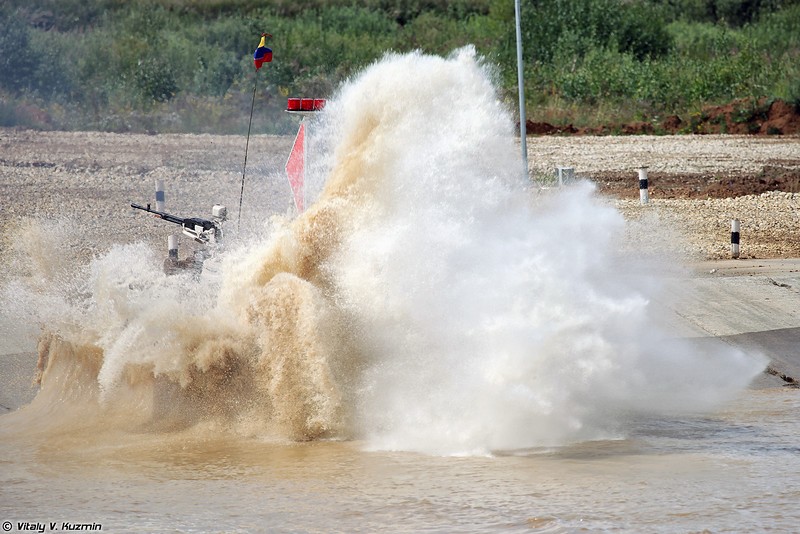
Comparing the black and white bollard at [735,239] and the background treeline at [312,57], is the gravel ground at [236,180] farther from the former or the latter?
the background treeline at [312,57]

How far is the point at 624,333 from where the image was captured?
958 cm

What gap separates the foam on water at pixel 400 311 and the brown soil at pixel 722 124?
917 inches

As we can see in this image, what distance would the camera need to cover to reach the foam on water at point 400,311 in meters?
9.02

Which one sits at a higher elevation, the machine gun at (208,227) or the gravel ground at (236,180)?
the gravel ground at (236,180)

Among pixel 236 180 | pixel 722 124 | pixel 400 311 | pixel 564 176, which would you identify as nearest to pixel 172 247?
pixel 400 311

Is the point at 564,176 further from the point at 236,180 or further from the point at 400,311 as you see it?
the point at 400,311

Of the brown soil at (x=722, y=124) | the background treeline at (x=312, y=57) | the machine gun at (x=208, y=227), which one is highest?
the background treeline at (x=312, y=57)

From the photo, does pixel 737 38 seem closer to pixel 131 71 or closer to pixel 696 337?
pixel 131 71

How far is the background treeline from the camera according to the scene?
33375mm

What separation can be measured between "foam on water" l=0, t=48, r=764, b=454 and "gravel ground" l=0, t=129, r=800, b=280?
2218mm

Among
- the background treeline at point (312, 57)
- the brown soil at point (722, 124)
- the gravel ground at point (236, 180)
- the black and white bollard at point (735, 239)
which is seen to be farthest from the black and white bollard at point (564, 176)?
the brown soil at point (722, 124)

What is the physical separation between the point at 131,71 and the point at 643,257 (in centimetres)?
2322

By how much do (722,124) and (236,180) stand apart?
1599cm

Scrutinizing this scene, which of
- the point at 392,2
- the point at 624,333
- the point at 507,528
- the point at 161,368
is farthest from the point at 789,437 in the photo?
the point at 392,2
